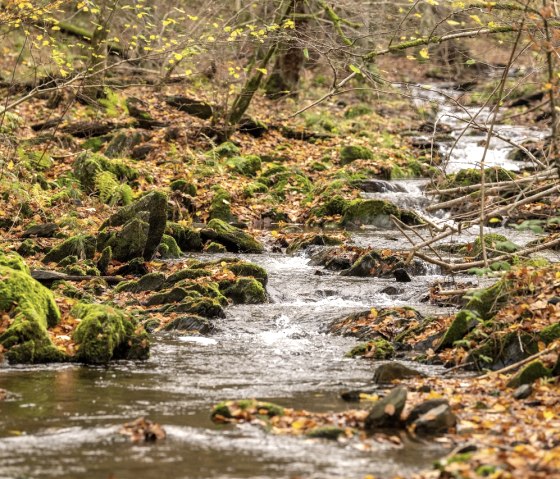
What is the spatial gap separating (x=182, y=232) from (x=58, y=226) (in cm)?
213

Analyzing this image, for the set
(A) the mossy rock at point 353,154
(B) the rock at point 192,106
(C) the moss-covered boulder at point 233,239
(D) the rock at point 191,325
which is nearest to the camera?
(D) the rock at point 191,325

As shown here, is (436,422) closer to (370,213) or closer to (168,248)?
(168,248)

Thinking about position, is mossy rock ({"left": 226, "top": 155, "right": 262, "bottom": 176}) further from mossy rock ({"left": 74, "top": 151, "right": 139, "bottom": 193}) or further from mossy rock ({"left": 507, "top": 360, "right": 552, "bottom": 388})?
mossy rock ({"left": 507, "top": 360, "right": 552, "bottom": 388})

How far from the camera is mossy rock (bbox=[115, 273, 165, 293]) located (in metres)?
12.0

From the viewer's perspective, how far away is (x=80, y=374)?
8.38 metres

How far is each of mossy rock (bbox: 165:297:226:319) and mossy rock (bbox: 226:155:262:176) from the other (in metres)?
9.40

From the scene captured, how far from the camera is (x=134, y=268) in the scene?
512 inches

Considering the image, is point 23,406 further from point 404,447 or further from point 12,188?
point 12,188

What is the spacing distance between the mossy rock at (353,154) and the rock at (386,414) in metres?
15.7

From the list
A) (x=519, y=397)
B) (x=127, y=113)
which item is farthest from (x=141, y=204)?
(x=127, y=113)

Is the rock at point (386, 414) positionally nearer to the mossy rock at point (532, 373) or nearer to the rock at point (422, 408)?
the rock at point (422, 408)

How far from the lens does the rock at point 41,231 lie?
14297 millimetres

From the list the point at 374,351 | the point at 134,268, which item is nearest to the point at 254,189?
the point at 134,268

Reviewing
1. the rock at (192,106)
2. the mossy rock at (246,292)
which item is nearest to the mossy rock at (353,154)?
the rock at (192,106)
